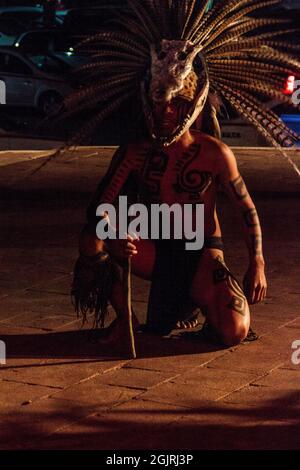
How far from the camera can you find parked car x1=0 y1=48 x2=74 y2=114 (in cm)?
2439

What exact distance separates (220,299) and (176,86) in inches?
49.2

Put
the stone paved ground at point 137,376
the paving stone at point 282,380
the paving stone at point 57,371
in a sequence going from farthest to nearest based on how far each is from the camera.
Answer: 1. the paving stone at point 57,371
2. the paving stone at point 282,380
3. the stone paved ground at point 137,376

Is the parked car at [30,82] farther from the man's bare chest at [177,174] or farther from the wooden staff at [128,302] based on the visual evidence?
the wooden staff at [128,302]

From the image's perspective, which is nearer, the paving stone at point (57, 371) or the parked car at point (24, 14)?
the paving stone at point (57, 371)

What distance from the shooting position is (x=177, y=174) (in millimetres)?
7219

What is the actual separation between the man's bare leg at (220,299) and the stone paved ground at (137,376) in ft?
0.37

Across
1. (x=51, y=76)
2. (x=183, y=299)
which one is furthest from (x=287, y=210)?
(x=51, y=76)

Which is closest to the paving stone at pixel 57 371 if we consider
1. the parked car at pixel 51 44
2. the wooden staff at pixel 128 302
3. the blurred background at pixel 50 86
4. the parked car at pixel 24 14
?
the wooden staff at pixel 128 302

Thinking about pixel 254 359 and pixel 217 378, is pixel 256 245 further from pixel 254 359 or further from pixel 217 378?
pixel 217 378

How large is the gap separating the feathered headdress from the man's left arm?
0.31 metres

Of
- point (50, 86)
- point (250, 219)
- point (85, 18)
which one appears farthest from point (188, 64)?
point (85, 18)

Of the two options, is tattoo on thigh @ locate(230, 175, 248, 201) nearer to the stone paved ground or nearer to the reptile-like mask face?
the reptile-like mask face

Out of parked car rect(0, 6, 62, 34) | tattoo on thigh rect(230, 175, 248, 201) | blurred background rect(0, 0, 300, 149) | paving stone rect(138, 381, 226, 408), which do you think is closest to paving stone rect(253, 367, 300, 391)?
paving stone rect(138, 381, 226, 408)

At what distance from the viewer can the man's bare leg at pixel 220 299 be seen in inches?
281
